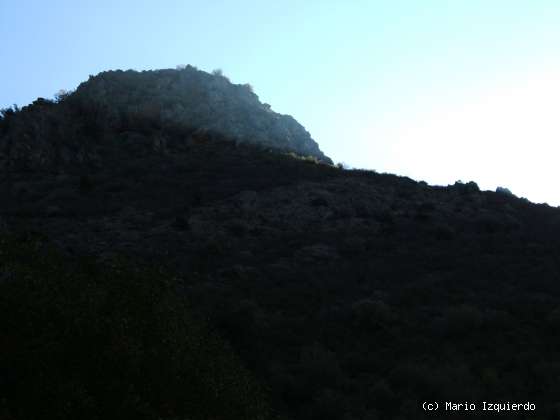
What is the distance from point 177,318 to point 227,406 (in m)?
3.18

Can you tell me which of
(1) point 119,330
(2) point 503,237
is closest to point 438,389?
(1) point 119,330

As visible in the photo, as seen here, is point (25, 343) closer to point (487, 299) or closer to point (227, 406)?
point (227, 406)

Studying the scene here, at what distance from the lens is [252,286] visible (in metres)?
22.9

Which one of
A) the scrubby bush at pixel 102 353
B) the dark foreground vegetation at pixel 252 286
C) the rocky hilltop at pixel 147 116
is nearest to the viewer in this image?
the scrubby bush at pixel 102 353

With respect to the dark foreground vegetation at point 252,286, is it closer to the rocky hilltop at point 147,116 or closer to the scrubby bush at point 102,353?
the scrubby bush at point 102,353

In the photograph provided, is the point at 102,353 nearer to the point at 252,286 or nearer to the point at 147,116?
the point at 252,286

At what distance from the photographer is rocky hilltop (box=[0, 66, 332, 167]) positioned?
43719 mm

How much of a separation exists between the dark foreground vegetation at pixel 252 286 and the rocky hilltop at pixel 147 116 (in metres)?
0.30

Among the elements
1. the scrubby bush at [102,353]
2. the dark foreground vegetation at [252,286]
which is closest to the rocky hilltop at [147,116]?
the dark foreground vegetation at [252,286]

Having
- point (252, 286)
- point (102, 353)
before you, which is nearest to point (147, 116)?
point (252, 286)

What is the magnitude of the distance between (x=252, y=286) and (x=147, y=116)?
36555 mm

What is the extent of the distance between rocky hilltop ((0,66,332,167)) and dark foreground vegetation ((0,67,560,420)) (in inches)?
11.7

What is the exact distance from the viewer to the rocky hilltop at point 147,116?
143ft

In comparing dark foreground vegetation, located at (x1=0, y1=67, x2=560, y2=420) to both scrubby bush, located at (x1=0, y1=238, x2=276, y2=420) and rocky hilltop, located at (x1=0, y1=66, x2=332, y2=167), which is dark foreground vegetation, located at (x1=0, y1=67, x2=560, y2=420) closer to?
scrubby bush, located at (x1=0, y1=238, x2=276, y2=420)
